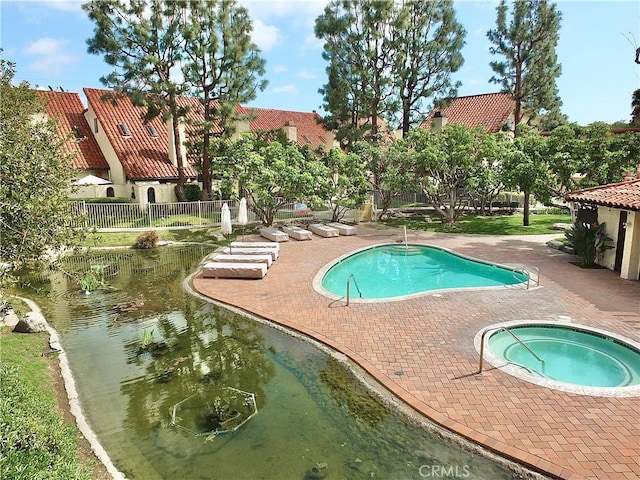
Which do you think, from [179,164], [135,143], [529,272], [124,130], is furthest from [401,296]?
[124,130]

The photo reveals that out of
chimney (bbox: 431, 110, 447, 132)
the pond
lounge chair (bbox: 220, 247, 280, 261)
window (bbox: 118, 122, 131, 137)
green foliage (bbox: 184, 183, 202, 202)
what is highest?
chimney (bbox: 431, 110, 447, 132)

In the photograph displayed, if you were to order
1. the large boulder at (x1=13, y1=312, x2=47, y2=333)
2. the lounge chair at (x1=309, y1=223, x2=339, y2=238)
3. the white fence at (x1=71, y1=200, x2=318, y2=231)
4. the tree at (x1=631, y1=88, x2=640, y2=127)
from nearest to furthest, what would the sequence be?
1. the large boulder at (x1=13, y1=312, x2=47, y2=333)
2. the lounge chair at (x1=309, y1=223, x2=339, y2=238)
3. the white fence at (x1=71, y1=200, x2=318, y2=231)
4. the tree at (x1=631, y1=88, x2=640, y2=127)

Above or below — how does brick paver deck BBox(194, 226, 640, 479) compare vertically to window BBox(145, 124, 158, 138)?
below

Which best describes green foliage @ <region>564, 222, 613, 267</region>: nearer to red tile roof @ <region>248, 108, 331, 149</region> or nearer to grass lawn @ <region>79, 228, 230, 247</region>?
grass lawn @ <region>79, 228, 230, 247</region>

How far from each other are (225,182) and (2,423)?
1847 cm

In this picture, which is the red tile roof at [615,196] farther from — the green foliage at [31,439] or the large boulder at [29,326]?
the large boulder at [29,326]

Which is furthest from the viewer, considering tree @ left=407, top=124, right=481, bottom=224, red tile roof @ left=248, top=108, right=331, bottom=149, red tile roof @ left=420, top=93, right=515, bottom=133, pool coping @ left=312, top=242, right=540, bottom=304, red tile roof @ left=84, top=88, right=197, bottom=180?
red tile roof @ left=248, top=108, right=331, bottom=149

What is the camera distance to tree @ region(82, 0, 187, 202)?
78.9ft

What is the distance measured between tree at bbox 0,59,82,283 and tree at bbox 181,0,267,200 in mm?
19095

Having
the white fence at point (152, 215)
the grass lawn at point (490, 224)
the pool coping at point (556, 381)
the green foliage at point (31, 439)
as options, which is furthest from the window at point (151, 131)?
the pool coping at point (556, 381)

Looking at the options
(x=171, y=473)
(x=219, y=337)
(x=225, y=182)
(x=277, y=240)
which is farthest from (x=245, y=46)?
(x=171, y=473)

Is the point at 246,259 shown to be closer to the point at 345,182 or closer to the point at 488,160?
the point at 345,182

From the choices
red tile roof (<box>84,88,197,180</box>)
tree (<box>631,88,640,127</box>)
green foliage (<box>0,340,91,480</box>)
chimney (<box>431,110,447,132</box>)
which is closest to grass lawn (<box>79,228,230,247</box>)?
red tile roof (<box>84,88,197,180</box>)

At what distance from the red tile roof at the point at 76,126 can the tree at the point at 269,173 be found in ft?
40.3
